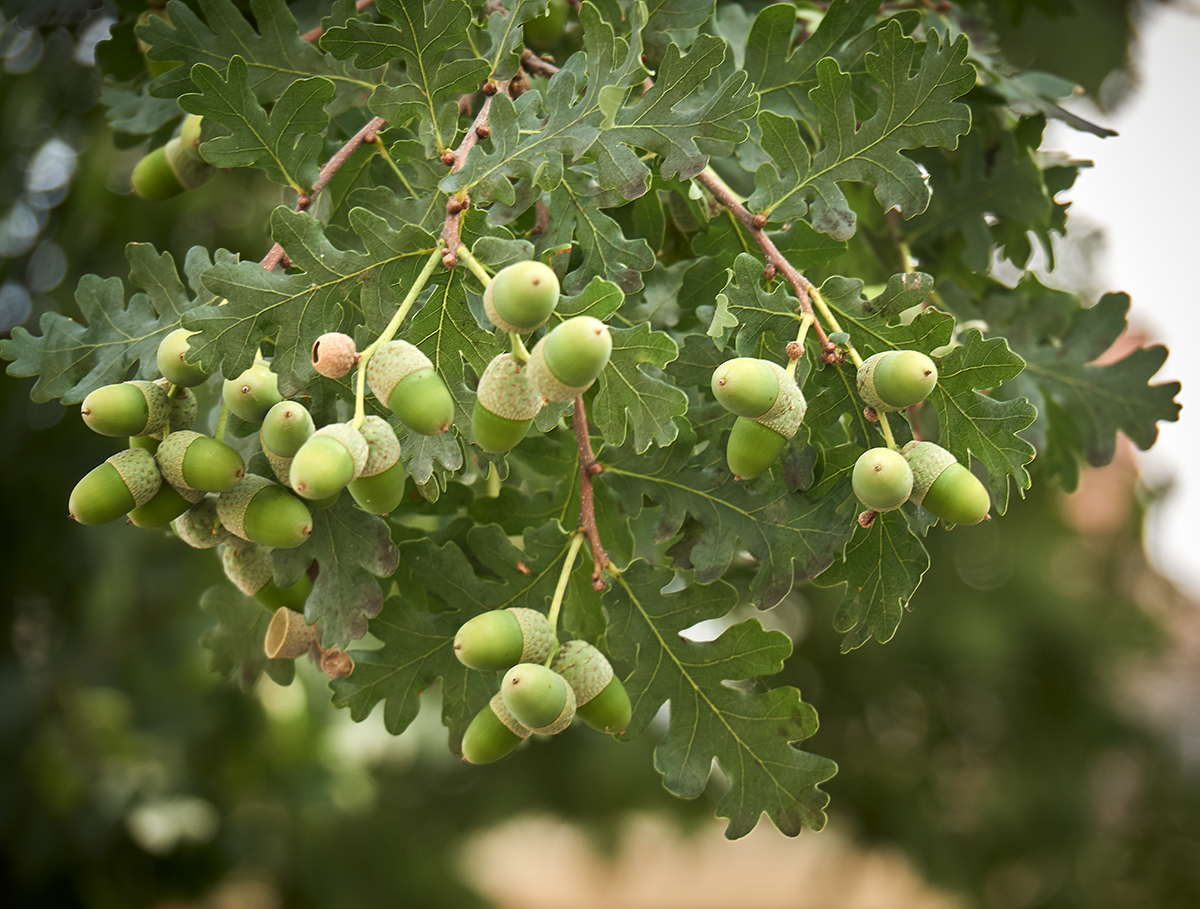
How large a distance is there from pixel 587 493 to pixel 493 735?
0.61ft

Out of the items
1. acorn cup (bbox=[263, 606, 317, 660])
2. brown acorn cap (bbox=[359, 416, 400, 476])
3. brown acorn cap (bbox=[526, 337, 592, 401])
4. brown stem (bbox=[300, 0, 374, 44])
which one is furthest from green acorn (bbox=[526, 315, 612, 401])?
brown stem (bbox=[300, 0, 374, 44])

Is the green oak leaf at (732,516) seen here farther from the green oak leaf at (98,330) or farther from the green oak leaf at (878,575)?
the green oak leaf at (98,330)

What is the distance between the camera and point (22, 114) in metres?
1.89

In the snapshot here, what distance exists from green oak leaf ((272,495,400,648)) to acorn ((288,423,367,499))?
12 cm

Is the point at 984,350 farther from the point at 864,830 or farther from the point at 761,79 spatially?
the point at 864,830

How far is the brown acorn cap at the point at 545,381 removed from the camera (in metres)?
0.53

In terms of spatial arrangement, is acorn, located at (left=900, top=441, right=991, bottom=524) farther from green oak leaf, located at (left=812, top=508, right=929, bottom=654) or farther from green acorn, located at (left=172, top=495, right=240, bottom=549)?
green acorn, located at (left=172, top=495, right=240, bottom=549)

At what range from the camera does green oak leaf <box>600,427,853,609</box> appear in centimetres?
67

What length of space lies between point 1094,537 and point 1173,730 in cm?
100

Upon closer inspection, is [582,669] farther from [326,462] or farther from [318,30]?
[318,30]

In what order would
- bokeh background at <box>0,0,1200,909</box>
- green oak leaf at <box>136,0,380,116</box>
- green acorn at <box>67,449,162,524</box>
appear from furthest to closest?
bokeh background at <box>0,0,1200,909</box>
green oak leaf at <box>136,0,380,116</box>
green acorn at <box>67,449,162,524</box>

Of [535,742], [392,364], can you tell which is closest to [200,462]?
[392,364]

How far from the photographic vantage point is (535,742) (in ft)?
13.5

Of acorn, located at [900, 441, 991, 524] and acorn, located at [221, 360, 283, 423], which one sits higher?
acorn, located at [221, 360, 283, 423]
